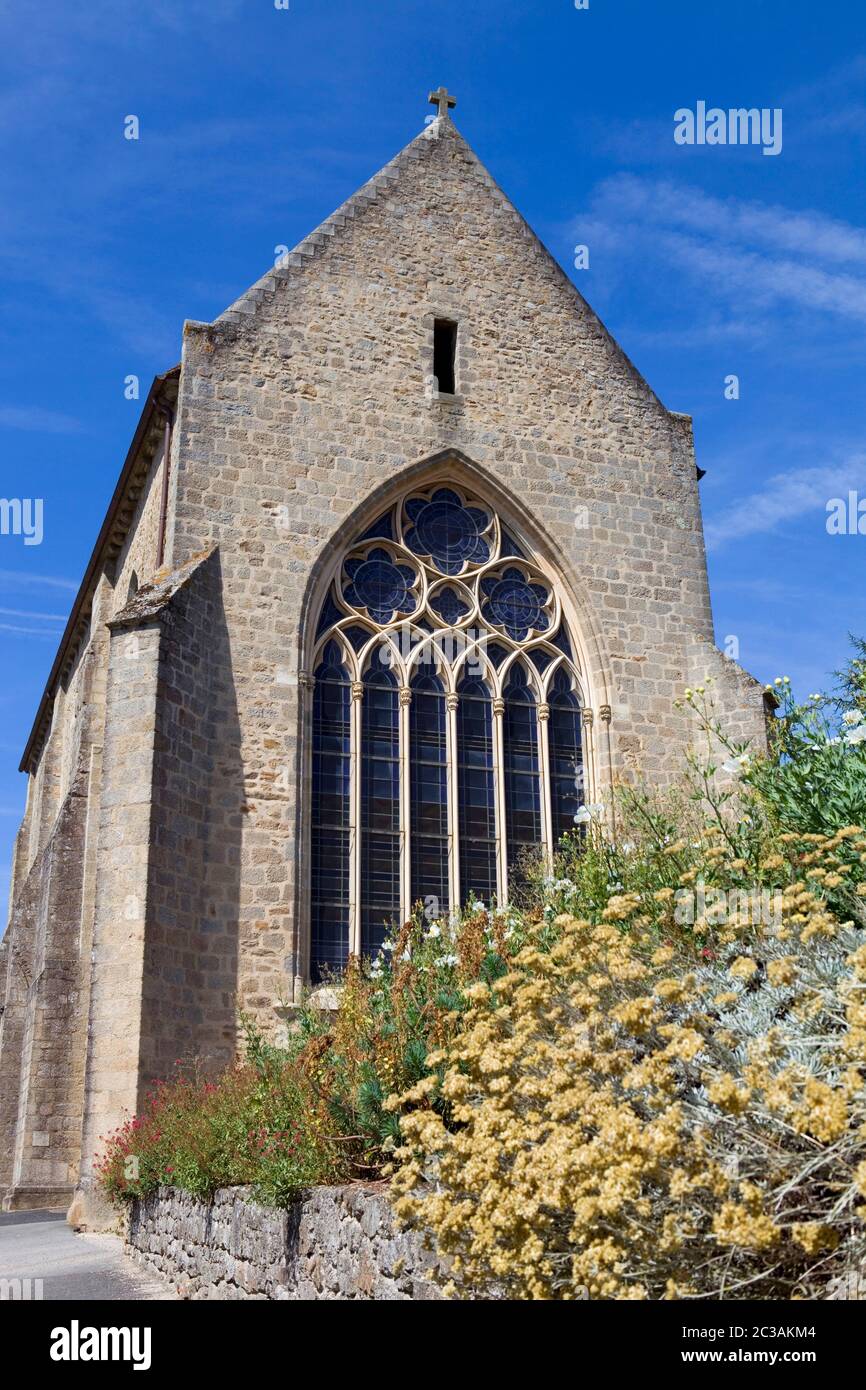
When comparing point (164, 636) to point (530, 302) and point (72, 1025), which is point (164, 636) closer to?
point (72, 1025)

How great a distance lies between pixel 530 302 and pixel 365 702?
5684 millimetres

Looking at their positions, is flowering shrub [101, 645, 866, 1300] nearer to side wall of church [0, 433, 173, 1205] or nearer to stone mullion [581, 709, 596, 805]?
side wall of church [0, 433, 173, 1205]

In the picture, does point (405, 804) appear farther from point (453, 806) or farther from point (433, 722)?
point (433, 722)

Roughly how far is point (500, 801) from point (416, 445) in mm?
4156

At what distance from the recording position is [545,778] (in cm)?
1403

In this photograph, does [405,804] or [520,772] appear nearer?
[405,804]

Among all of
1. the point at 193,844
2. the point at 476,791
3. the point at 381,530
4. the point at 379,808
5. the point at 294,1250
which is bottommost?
the point at 294,1250

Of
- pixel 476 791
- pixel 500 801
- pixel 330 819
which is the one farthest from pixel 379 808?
pixel 500 801

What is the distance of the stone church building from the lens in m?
11.9

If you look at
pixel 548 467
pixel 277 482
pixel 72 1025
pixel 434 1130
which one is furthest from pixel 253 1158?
pixel 548 467

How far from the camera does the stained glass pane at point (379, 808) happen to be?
12922 millimetres

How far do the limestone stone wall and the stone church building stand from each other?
3.04 metres

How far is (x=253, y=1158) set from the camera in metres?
6.91
